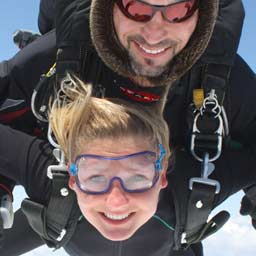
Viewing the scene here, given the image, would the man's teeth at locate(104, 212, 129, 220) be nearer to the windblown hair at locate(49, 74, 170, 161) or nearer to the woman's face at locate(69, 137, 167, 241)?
the woman's face at locate(69, 137, 167, 241)

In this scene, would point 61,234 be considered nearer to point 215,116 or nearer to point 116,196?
point 116,196

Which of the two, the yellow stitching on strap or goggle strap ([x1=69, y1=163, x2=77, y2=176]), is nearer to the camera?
goggle strap ([x1=69, y1=163, x2=77, y2=176])

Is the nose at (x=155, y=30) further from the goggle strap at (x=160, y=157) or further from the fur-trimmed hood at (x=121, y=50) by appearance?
the goggle strap at (x=160, y=157)

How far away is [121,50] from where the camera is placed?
2.71 m

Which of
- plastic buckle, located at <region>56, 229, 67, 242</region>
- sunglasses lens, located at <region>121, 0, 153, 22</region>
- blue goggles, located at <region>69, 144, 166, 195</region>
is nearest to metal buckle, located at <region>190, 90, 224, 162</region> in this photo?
blue goggles, located at <region>69, 144, 166, 195</region>

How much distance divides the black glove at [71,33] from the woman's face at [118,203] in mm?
404

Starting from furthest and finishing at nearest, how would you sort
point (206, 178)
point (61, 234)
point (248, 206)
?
point (248, 206), point (61, 234), point (206, 178)

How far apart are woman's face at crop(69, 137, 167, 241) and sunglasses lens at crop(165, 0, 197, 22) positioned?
599 millimetres

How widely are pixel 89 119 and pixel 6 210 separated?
0.70 metres

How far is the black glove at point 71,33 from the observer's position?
2.61m

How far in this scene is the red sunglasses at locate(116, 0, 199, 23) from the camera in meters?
2.52

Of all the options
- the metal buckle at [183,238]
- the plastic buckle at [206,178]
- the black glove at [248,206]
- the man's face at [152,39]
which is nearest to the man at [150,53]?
the man's face at [152,39]

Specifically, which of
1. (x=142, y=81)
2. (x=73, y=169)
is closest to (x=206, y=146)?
(x=142, y=81)

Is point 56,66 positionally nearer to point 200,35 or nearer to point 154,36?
point 154,36
